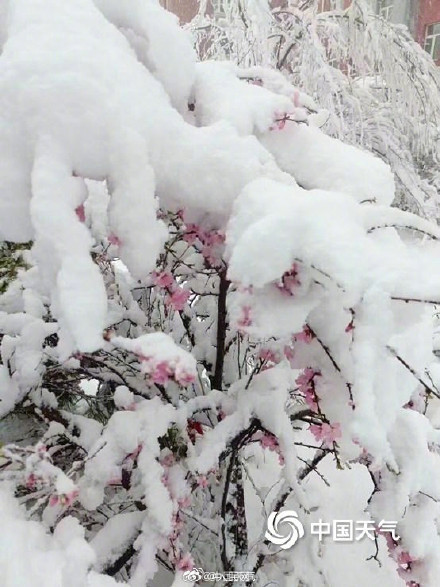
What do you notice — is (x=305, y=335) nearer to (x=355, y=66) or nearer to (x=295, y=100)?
(x=295, y=100)

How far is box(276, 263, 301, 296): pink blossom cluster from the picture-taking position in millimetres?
997

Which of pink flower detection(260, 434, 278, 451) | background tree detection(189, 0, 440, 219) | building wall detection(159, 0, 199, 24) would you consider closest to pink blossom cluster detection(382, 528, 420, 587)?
→ pink flower detection(260, 434, 278, 451)

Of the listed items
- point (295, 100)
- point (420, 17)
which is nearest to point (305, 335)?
point (295, 100)

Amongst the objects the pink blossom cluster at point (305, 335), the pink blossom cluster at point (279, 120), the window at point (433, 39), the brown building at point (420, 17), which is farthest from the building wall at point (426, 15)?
the pink blossom cluster at point (305, 335)

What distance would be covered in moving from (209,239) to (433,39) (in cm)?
1430

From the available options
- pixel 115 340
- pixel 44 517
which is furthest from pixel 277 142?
pixel 44 517

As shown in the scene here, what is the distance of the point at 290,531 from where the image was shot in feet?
7.11

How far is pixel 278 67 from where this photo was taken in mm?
4051

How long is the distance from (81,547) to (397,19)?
1350 centimetres

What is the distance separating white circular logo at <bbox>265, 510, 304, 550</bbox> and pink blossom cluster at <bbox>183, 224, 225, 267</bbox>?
1161 mm

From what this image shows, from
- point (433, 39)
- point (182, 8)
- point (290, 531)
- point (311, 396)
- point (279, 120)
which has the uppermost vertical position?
point (279, 120)

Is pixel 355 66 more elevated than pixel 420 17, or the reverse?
pixel 355 66

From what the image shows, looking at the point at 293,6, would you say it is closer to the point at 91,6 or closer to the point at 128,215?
the point at 91,6

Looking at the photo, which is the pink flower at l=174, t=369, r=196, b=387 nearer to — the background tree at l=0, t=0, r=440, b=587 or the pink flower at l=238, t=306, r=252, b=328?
the background tree at l=0, t=0, r=440, b=587
